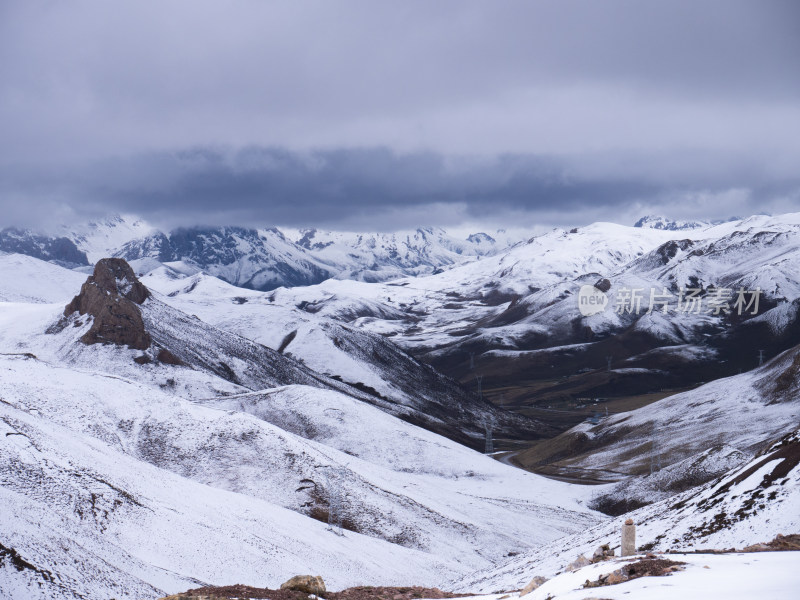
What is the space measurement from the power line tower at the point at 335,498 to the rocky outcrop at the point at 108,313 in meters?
82.7

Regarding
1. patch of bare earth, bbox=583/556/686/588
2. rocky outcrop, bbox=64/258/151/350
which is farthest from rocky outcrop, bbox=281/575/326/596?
rocky outcrop, bbox=64/258/151/350

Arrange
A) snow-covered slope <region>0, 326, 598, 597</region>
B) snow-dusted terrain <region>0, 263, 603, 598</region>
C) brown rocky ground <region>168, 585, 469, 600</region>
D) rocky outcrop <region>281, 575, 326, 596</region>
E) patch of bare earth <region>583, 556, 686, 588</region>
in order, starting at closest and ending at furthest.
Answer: patch of bare earth <region>583, 556, 686, 588</region>, brown rocky ground <region>168, 585, 469, 600</region>, rocky outcrop <region>281, 575, 326, 596</region>, snow-dusted terrain <region>0, 263, 603, 598</region>, snow-covered slope <region>0, 326, 598, 597</region>

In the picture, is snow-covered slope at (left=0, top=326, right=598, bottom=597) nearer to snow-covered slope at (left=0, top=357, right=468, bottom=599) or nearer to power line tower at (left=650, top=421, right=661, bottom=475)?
snow-covered slope at (left=0, top=357, right=468, bottom=599)

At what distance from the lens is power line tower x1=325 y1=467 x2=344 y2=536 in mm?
72744

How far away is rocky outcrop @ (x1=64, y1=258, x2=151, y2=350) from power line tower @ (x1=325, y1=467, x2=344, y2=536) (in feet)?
271

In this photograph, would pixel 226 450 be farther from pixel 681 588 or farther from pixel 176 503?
pixel 681 588

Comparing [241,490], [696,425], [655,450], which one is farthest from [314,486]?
[696,425]

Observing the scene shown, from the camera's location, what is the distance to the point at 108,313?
513 ft

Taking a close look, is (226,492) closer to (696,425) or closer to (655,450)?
(655,450)

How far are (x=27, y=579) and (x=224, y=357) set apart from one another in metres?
149

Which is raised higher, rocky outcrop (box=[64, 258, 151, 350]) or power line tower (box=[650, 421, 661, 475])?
rocky outcrop (box=[64, 258, 151, 350])

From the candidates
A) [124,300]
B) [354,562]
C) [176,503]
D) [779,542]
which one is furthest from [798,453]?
[124,300]

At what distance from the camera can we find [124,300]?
160 meters

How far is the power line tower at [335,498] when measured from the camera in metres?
72.7
